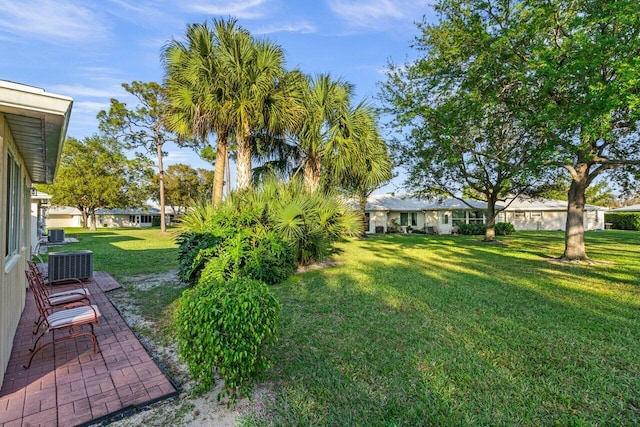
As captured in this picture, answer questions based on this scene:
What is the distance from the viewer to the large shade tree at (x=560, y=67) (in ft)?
24.8

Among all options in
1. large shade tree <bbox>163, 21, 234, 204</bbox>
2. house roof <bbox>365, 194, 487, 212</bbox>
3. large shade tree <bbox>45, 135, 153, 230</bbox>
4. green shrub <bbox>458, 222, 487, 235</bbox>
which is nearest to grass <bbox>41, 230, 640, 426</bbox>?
large shade tree <bbox>163, 21, 234, 204</bbox>

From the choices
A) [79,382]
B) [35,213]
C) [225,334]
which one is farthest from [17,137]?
[35,213]

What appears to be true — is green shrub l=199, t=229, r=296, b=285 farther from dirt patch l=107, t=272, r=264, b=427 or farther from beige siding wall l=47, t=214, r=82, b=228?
beige siding wall l=47, t=214, r=82, b=228

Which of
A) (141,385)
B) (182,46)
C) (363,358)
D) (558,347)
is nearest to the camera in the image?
(141,385)

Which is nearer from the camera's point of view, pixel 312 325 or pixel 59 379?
pixel 59 379

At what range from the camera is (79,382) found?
324 centimetres

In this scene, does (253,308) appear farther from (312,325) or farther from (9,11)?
(9,11)

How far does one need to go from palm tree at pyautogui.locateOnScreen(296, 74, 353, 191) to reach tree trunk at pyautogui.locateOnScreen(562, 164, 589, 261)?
850 centimetres

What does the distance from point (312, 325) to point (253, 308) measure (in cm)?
246

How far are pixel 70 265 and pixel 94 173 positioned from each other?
1310 inches

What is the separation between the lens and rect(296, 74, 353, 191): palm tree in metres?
12.3

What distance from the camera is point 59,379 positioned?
10.9 ft

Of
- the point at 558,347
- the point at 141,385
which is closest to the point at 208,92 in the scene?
the point at 141,385

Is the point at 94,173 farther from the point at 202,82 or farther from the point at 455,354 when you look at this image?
the point at 455,354
